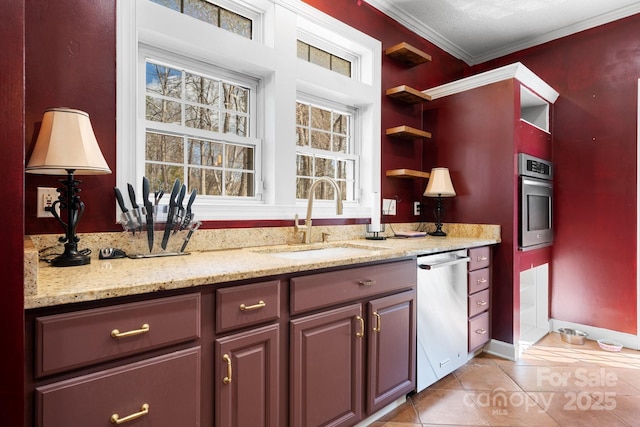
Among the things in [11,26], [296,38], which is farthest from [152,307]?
[296,38]

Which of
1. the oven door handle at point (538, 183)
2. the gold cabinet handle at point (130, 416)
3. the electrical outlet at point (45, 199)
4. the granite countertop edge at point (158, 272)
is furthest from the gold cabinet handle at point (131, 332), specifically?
the oven door handle at point (538, 183)

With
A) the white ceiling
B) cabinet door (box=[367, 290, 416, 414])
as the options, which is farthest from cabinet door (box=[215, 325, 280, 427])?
the white ceiling

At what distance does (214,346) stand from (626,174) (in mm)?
3425

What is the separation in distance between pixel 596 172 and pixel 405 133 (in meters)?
1.73

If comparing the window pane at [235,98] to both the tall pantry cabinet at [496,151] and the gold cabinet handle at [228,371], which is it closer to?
the gold cabinet handle at [228,371]

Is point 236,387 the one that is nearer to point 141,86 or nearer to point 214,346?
point 214,346

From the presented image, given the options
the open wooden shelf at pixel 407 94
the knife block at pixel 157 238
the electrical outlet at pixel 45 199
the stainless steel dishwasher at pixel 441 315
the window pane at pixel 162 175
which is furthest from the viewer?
the open wooden shelf at pixel 407 94

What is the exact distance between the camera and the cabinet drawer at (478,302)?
254 centimetres

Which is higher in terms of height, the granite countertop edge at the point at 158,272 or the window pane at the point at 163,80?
the window pane at the point at 163,80

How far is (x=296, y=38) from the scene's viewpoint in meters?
2.33

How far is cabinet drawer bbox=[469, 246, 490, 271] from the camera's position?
253 cm

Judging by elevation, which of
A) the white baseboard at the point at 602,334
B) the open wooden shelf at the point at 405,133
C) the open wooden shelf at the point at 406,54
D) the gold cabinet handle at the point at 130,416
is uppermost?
the open wooden shelf at the point at 406,54

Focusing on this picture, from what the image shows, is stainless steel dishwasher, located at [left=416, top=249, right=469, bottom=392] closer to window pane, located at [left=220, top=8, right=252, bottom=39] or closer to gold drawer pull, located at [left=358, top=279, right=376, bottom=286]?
gold drawer pull, located at [left=358, top=279, right=376, bottom=286]

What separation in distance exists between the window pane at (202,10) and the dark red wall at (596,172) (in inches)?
118
